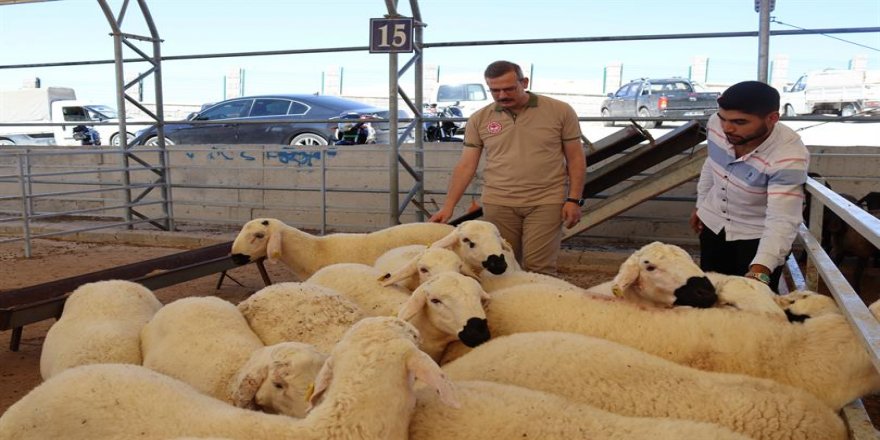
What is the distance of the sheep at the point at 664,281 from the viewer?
3.11 m

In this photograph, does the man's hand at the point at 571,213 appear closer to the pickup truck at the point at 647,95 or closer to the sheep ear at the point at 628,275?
the sheep ear at the point at 628,275

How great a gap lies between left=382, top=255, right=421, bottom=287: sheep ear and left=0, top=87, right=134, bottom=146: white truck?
19988mm

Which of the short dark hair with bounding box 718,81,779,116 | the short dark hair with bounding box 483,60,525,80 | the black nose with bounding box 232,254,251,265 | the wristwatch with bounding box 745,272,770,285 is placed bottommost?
the black nose with bounding box 232,254,251,265

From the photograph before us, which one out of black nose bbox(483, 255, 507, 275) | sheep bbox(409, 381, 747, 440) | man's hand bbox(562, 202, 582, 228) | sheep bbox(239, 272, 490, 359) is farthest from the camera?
man's hand bbox(562, 202, 582, 228)

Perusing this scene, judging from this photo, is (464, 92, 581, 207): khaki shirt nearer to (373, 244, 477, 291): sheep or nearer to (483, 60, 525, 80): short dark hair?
(483, 60, 525, 80): short dark hair

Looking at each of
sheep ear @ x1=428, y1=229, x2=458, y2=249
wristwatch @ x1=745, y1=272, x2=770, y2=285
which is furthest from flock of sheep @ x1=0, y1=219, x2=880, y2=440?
sheep ear @ x1=428, y1=229, x2=458, y2=249

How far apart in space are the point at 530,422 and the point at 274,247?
137 inches

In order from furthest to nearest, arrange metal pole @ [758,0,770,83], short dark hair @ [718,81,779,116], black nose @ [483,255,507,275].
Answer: metal pole @ [758,0,770,83]
black nose @ [483,255,507,275]
short dark hair @ [718,81,779,116]

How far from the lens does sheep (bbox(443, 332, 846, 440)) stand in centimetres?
231

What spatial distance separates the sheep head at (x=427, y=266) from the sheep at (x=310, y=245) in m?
1.57

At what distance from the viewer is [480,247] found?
4.17m

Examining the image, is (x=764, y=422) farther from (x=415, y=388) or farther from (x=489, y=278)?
(x=489, y=278)

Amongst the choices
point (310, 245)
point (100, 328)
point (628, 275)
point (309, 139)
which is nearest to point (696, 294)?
point (628, 275)

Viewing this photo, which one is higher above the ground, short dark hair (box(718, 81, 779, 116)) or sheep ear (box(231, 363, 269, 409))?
short dark hair (box(718, 81, 779, 116))
